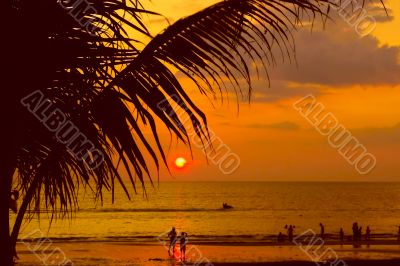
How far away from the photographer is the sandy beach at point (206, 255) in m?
29.1

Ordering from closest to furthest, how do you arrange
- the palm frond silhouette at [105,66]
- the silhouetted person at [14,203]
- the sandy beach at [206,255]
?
1. the palm frond silhouette at [105,66]
2. the silhouetted person at [14,203]
3. the sandy beach at [206,255]

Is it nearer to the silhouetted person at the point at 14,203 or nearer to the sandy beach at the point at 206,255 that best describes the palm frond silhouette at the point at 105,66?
the silhouetted person at the point at 14,203

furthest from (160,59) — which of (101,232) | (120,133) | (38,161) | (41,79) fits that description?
(101,232)

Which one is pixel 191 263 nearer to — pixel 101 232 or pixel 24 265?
pixel 24 265

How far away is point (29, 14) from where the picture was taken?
2.34 metres

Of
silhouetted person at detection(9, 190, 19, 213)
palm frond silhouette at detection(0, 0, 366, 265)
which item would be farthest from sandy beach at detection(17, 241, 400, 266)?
palm frond silhouette at detection(0, 0, 366, 265)

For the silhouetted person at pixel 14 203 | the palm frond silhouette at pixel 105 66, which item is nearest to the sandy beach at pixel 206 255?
the silhouetted person at pixel 14 203

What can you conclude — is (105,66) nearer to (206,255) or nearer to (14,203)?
(14,203)

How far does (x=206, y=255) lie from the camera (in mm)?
34344

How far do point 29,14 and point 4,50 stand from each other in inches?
6.8

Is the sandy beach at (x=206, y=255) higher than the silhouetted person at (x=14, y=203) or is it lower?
higher

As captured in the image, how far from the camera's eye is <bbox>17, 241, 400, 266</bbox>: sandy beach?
1147 inches

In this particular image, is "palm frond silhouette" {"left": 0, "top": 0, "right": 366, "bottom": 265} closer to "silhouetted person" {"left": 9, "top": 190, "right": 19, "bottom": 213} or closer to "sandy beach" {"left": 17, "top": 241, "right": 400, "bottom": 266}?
"silhouetted person" {"left": 9, "top": 190, "right": 19, "bottom": 213}

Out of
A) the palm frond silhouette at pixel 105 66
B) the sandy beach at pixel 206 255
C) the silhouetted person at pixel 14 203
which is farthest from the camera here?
the sandy beach at pixel 206 255
